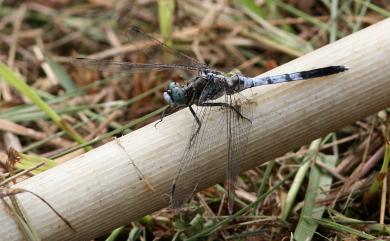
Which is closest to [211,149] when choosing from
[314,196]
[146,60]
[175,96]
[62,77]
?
[175,96]

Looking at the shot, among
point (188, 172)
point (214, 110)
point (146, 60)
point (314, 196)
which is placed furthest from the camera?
point (146, 60)

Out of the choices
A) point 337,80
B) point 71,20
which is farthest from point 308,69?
point 71,20

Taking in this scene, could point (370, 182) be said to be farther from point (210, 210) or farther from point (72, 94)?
point (72, 94)

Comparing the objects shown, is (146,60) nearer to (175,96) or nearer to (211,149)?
(175,96)

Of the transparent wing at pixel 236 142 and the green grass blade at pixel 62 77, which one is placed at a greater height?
the green grass blade at pixel 62 77

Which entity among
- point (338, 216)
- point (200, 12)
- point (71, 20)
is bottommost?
point (338, 216)

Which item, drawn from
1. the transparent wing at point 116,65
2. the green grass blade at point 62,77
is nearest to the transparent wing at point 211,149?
the transparent wing at point 116,65

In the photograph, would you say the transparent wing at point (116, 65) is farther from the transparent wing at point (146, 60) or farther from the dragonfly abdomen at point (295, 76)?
the dragonfly abdomen at point (295, 76)
